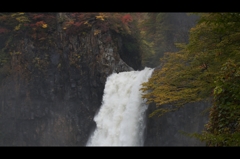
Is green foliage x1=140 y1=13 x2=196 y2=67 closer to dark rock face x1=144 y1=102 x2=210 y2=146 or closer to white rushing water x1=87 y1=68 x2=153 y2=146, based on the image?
white rushing water x1=87 y1=68 x2=153 y2=146

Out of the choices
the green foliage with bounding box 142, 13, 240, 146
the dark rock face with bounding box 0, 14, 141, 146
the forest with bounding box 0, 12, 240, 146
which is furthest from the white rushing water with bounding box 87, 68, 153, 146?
the green foliage with bounding box 142, 13, 240, 146

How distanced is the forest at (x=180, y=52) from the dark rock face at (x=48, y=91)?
0.53 meters

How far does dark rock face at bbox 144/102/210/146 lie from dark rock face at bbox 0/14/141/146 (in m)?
6.75

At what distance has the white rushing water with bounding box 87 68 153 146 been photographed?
14.9 meters

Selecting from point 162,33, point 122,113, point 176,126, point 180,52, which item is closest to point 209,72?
point 180,52

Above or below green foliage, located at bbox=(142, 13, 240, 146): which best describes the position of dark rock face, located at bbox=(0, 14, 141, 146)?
below

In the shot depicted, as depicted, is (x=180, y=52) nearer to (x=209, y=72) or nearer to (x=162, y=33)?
(x=209, y=72)

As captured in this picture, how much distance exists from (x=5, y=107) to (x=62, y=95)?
502 cm

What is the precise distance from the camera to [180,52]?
1023cm

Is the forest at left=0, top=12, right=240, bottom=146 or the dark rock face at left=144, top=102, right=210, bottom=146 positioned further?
the dark rock face at left=144, top=102, right=210, bottom=146

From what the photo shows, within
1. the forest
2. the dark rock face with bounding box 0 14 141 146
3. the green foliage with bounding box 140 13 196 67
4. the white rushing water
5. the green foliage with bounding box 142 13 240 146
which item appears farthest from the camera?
the green foliage with bounding box 140 13 196 67
